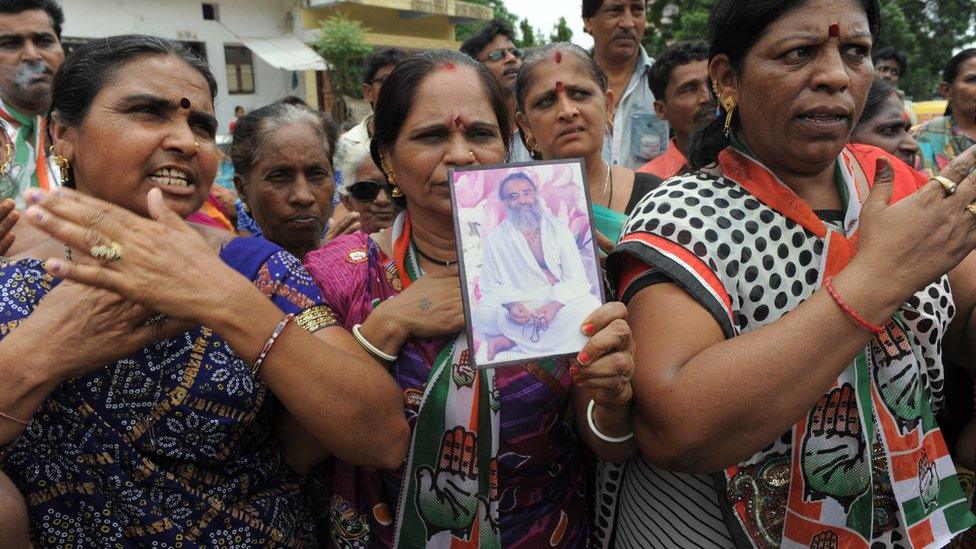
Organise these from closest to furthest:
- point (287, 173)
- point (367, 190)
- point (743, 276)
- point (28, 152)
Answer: point (743, 276)
point (287, 173)
point (367, 190)
point (28, 152)

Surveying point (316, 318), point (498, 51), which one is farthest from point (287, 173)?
point (498, 51)

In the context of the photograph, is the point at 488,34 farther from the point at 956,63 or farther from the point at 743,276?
the point at 743,276

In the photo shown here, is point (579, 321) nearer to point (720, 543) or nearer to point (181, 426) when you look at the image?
point (720, 543)

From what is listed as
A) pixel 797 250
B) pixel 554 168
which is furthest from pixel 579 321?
pixel 797 250

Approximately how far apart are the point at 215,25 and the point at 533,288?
24.5m

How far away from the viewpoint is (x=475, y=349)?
1.47m

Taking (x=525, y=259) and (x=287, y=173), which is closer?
(x=525, y=259)

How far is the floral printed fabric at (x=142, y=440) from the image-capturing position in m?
1.65

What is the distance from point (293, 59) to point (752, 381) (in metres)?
23.7

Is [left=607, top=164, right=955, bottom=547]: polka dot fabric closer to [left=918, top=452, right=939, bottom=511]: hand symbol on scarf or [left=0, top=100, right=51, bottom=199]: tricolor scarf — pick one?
[left=918, top=452, right=939, bottom=511]: hand symbol on scarf

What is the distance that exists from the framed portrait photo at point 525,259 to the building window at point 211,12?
24415 millimetres

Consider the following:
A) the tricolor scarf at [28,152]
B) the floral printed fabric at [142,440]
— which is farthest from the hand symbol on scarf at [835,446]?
the tricolor scarf at [28,152]

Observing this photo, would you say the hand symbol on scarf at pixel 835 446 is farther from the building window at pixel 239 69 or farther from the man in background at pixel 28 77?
the building window at pixel 239 69

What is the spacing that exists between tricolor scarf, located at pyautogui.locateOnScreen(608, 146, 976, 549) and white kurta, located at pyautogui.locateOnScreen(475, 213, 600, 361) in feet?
0.60
